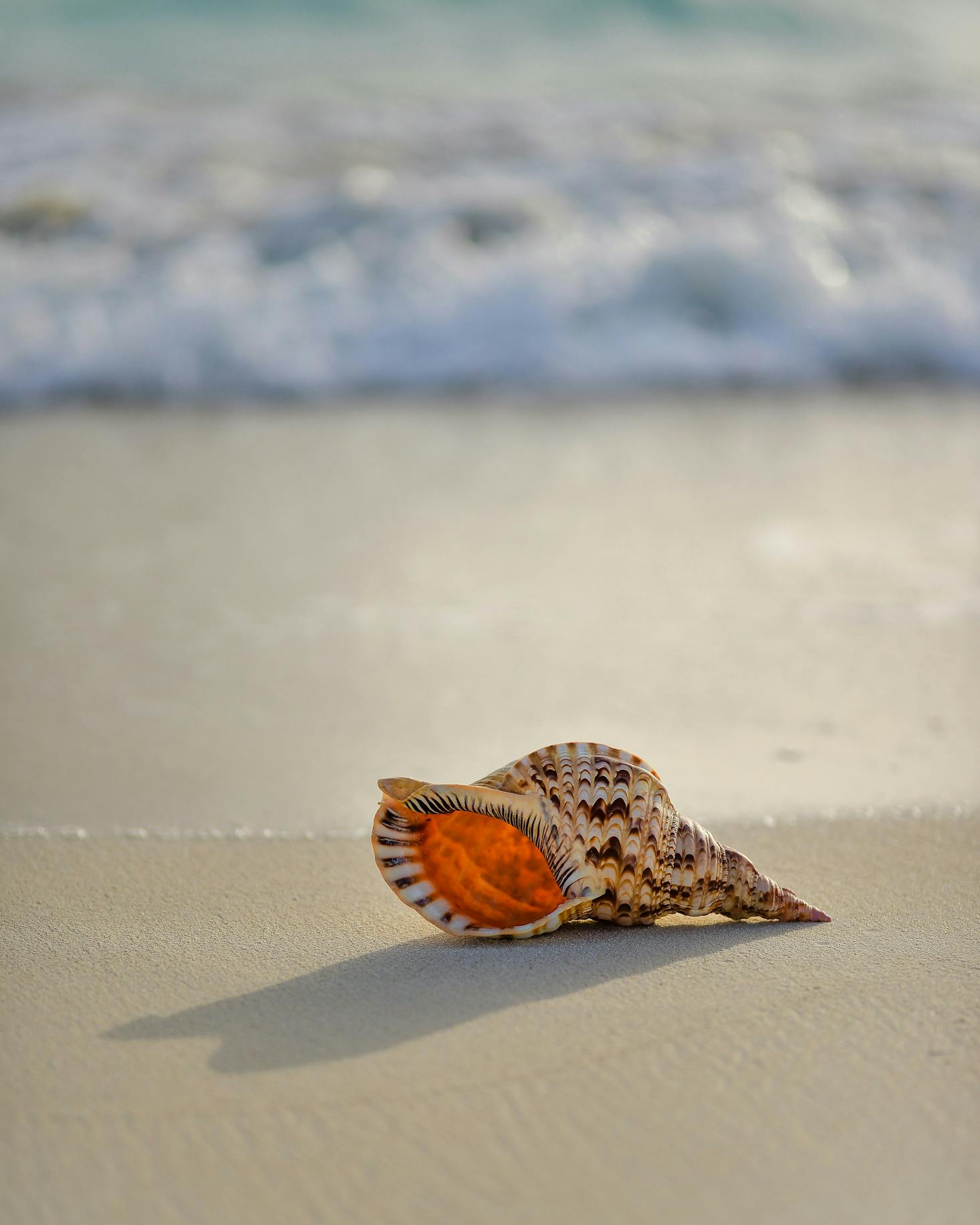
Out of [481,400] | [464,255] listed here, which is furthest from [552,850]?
[464,255]

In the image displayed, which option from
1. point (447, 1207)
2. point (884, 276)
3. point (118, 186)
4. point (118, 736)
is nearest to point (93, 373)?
point (118, 186)

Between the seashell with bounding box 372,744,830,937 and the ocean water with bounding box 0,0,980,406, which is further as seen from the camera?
the ocean water with bounding box 0,0,980,406

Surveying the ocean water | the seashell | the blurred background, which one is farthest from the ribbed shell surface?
the ocean water

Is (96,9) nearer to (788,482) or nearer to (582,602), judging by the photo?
(788,482)

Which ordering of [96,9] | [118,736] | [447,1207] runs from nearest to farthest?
[447,1207], [118,736], [96,9]

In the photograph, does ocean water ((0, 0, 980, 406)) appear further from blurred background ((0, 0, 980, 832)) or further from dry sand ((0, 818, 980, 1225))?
dry sand ((0, 818, 980, 1225))

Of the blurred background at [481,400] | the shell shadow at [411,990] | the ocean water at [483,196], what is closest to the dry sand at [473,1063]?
the shell shadow at [411,990]
